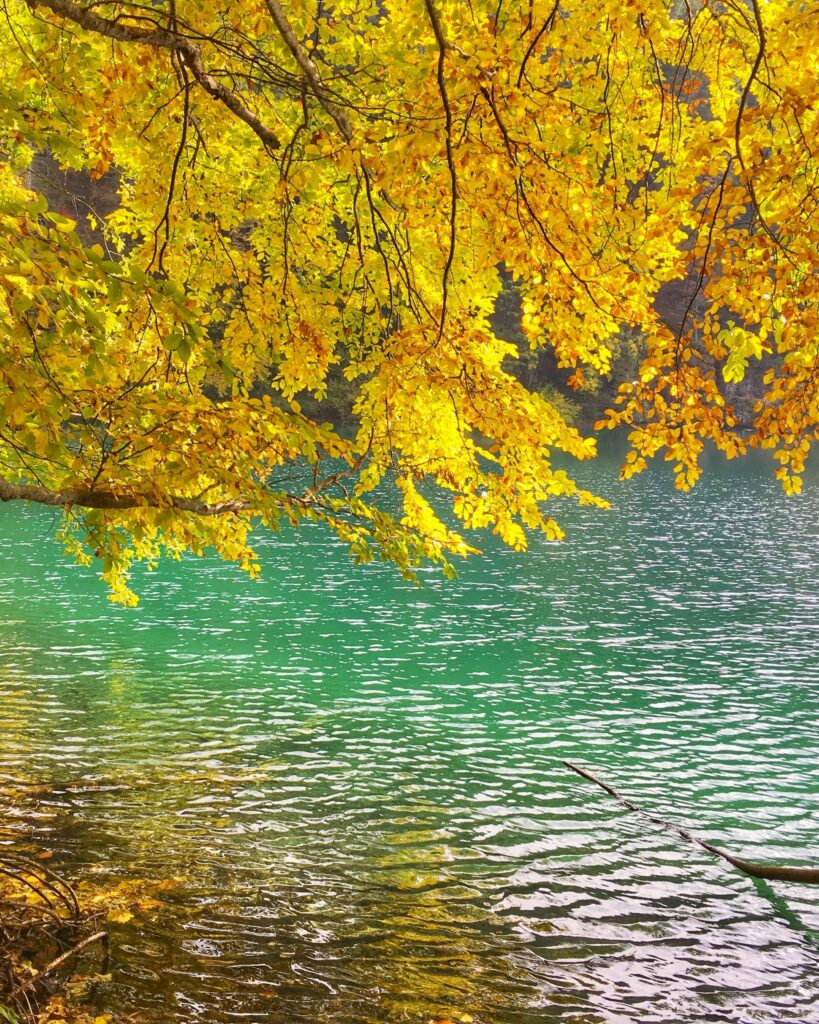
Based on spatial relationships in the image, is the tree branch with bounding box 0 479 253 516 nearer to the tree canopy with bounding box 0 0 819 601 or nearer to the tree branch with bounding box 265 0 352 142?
the tree canopy with bounding box 0 0 819 601

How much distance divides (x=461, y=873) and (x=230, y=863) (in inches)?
76.9

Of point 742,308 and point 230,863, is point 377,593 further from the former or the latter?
point 742,308

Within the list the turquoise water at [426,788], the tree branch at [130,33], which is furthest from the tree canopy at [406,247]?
the turquoise water at [426,788]

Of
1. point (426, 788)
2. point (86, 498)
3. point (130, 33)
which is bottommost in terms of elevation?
point (426, 788)

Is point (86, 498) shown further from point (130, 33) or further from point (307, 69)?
point (307, 69)

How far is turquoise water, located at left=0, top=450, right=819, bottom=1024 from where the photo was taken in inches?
238

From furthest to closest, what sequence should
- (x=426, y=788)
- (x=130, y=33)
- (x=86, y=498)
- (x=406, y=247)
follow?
(x=426, y=788) < (x=406, y=247) < (x=86, y=498) < (x=130, y=33)

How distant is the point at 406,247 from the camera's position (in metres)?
6.35

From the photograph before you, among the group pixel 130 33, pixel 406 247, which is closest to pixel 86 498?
pixel 130 33

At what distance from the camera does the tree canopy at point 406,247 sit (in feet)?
14.1

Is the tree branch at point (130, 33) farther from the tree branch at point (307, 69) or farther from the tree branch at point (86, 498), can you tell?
the tree branch at point (86, 498)

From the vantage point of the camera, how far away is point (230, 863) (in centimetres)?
754

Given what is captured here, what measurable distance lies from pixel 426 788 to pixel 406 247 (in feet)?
19.5

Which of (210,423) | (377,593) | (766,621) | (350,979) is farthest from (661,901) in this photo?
(377,593)
